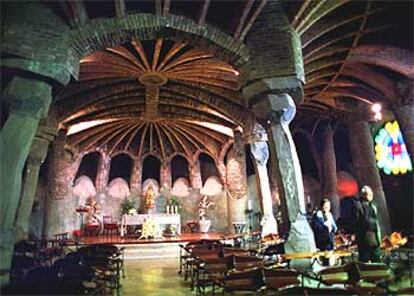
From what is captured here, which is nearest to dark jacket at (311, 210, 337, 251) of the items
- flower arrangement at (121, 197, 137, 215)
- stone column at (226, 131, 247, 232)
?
stone column at (226, 131, 247, 232)

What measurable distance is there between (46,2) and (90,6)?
90cm

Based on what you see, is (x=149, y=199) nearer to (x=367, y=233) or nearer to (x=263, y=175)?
(x=263, y=175)

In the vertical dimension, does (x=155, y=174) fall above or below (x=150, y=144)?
below

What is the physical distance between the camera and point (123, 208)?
18.6 meters

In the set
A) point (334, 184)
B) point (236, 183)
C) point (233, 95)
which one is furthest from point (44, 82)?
point (334, 184)

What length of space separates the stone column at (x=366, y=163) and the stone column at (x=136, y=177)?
38.0ft

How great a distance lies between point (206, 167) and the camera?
20734 mm

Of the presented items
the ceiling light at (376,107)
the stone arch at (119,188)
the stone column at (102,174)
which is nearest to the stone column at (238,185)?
the ceiling light at (376,107)

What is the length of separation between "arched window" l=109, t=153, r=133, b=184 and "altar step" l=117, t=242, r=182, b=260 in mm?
7949

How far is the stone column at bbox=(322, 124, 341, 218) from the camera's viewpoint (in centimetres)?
1684

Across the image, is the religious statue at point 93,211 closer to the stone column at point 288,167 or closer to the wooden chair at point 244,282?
the stone column at point 288,167

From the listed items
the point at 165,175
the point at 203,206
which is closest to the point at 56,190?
the point at 165,175

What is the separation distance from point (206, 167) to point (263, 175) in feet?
28.3

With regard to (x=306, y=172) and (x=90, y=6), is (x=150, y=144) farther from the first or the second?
(x=90, y=6)
